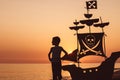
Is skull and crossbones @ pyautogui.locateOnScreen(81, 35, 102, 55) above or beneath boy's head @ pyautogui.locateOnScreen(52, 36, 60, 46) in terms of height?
beneath

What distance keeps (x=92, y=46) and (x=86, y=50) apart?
70cm

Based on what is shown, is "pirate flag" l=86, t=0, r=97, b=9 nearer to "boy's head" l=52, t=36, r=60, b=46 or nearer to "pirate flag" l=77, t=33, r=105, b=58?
"pirate flag" l=77, t=33, r=105, b=58

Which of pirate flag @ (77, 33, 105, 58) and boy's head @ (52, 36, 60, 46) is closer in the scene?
boy's head @ (52, 36, 60, 46)

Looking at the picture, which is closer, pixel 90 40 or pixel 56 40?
pixel 56 40

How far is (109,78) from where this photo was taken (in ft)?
51.6

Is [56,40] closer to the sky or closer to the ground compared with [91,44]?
closer to the sky

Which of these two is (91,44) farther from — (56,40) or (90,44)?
(56,40)

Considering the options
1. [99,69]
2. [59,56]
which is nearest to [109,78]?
[99,69]

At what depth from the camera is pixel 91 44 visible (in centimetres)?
3250

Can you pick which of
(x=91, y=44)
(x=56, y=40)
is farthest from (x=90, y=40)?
(x=56, y=40)

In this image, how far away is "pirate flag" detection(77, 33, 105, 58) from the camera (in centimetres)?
3206

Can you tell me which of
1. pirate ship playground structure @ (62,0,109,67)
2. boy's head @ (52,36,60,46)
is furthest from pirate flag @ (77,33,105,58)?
boy's head @ (52,36,60,46)

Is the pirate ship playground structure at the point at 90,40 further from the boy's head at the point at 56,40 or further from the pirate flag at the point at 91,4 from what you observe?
the boy's head at the point at 56,40

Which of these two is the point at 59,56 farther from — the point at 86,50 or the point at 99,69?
the point at 86,50
